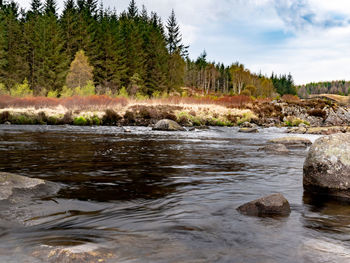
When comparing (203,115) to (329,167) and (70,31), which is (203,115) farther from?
(70,31)

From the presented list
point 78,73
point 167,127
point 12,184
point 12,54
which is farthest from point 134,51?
point 12,184

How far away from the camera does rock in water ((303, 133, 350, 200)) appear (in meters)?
4.90

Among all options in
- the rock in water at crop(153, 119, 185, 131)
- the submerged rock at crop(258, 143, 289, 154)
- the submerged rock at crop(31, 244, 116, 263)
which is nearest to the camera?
the submerged rock at crop(31, 244, 116, 263)

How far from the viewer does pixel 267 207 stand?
3.94m

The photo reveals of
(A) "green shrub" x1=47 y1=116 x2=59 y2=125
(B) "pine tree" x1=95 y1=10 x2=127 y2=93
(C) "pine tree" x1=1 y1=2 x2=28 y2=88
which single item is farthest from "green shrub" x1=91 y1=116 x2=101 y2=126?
(C) "pine tree" x1=1 y1=2 x2=28 y2=88

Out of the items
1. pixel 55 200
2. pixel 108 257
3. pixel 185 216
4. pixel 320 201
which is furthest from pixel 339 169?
pixel 55 200

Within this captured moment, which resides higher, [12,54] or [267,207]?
[12,54]

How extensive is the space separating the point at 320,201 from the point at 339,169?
0.73m

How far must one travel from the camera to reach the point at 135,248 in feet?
9.02

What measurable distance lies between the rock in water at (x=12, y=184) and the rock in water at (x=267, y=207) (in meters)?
3.12

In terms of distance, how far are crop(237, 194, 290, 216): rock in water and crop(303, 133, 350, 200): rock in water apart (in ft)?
4.58

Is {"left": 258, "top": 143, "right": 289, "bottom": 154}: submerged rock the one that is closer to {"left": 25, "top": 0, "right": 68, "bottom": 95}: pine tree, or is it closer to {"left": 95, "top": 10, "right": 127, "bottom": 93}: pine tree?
{"left": 95, "top": 10, "right": 127, "bottom": 93}: pine tree

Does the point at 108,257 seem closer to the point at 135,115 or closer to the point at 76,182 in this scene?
the point at 76,182

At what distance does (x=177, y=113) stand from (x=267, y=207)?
23394mm
